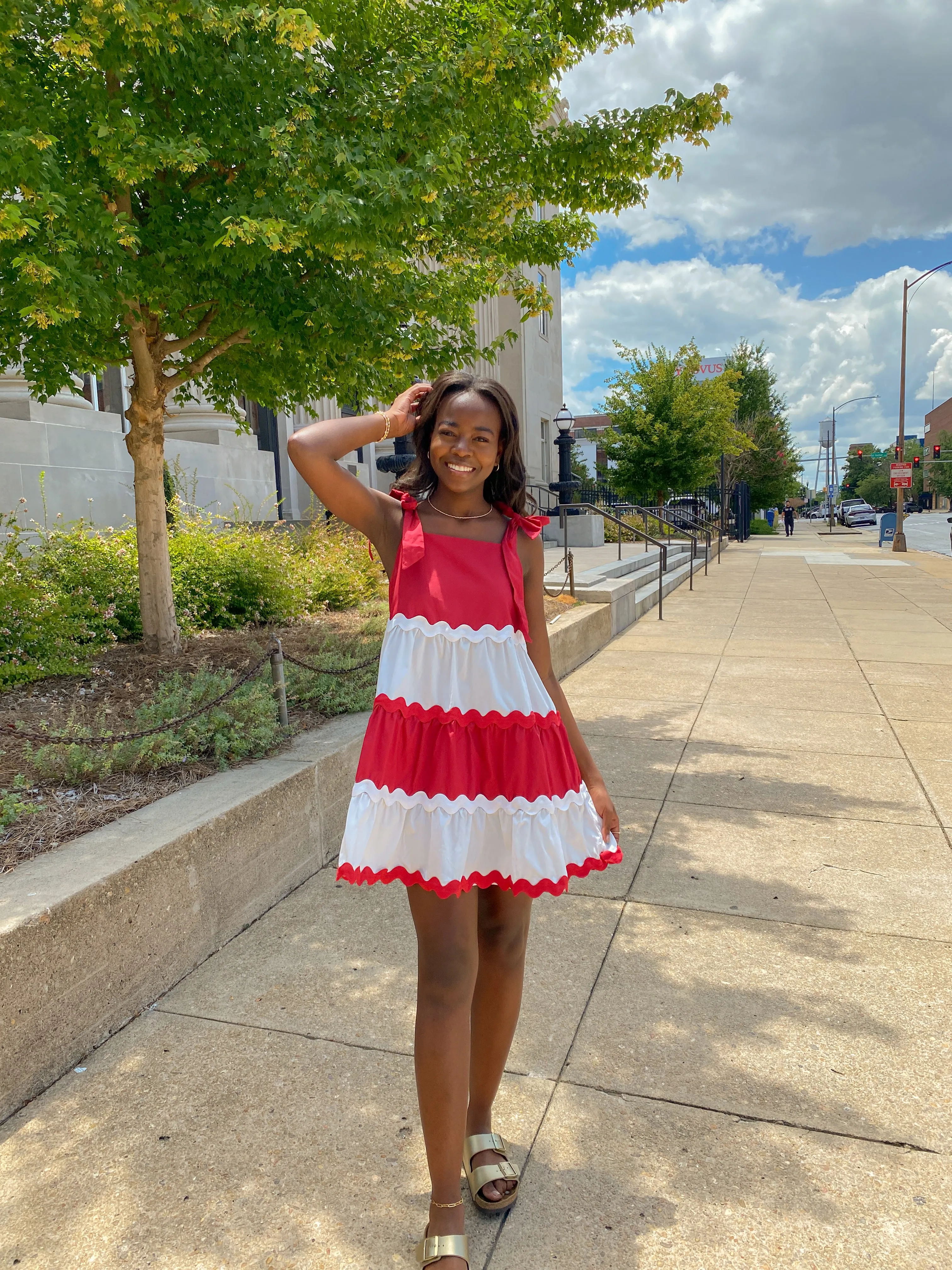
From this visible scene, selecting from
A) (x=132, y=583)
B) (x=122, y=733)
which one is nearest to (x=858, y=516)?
(x=132, y=583)

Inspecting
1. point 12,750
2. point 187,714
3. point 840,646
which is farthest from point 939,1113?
point 840,646

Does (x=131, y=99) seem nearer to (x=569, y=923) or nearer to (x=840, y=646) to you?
(x=569, y=923)

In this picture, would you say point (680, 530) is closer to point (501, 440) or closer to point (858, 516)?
point (501, 440)

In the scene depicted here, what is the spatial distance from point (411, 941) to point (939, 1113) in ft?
5.92

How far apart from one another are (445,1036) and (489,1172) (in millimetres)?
546

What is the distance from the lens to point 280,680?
180 inches

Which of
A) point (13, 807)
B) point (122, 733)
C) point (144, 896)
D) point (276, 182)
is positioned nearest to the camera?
point (144, 896)

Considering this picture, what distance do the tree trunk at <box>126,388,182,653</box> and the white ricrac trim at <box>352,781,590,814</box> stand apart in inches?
156

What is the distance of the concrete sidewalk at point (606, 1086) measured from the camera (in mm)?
2084

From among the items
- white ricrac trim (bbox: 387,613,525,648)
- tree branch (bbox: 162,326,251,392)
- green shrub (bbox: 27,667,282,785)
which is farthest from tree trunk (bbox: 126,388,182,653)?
white ricrac trim (bbox: 387,613,525,648)

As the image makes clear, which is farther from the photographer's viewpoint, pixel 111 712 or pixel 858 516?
pixel 858 516

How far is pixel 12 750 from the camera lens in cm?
397

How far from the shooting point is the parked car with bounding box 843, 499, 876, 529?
60.3m

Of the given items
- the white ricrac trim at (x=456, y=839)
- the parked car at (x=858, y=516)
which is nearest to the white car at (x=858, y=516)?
the parked car at (x=858, y=516)
